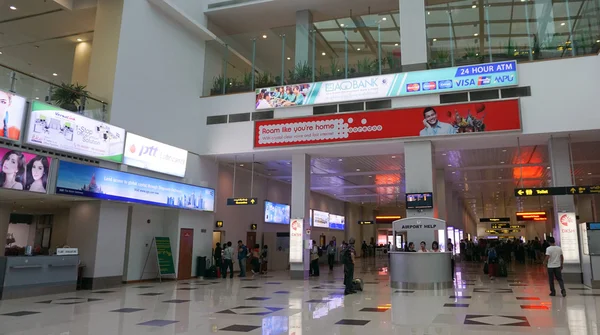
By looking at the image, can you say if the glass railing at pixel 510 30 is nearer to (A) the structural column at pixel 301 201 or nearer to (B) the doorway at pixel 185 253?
(A) the structural column at pixel 301 201

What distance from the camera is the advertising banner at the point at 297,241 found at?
14.1 meters

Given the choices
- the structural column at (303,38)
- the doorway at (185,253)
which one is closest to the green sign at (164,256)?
the doorway at (185,253)

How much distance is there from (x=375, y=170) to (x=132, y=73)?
35.9 ft

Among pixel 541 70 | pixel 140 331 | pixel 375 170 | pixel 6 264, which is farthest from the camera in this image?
pixel 375 170

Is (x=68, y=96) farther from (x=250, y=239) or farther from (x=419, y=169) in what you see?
(x=250, y=239)

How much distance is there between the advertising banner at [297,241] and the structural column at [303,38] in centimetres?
551

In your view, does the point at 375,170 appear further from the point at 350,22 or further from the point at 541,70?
the point at 541,70

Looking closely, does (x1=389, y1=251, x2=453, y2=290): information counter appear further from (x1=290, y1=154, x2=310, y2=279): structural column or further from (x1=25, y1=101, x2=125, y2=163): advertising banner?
(x1=25, y1=101, x2=125, y2=163): advertising banner

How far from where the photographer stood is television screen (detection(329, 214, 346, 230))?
92.6 ft

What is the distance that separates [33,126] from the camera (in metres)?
9.16

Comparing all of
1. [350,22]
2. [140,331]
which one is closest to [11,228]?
[140,331]

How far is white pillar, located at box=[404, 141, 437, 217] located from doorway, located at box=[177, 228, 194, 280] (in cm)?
723

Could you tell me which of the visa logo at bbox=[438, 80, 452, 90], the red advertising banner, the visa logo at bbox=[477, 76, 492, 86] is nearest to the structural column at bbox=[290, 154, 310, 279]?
the red advertising banner

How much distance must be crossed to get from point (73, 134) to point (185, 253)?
5710mm
